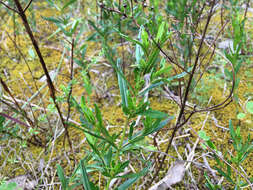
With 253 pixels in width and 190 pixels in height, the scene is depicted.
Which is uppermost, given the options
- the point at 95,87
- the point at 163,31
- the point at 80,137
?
the point at 163,31

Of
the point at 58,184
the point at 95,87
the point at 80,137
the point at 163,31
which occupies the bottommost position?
the point at 58,184

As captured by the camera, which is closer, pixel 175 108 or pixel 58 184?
pixel 58 184

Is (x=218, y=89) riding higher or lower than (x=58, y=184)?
higher

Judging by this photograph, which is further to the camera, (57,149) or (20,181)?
(57,149)

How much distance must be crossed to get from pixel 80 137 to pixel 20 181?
438 mm

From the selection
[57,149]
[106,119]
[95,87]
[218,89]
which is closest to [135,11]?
[95,87]

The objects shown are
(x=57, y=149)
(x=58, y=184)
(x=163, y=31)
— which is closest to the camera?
(x=163, y=31)

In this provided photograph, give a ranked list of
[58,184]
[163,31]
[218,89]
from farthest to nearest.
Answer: [218,89]
[58,184]
[163,31]

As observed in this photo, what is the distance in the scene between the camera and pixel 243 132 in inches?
58.4

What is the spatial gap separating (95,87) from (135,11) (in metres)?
0.67

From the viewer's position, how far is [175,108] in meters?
1.70

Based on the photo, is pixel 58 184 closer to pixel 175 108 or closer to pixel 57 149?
pixel 57 149

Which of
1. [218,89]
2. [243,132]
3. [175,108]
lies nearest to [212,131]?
[243,132]

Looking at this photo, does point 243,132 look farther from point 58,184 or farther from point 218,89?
point 58,184
